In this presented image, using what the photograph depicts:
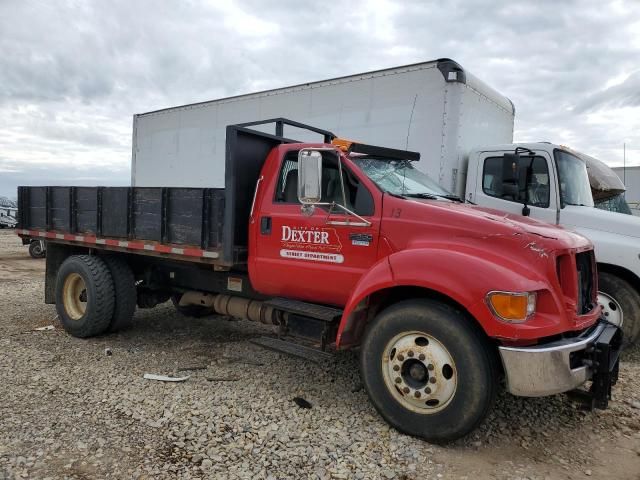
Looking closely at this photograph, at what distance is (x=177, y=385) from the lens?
4.44m

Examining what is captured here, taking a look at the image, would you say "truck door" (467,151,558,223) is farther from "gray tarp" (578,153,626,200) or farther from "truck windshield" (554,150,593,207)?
"gray tarp" (578,153,626,200)

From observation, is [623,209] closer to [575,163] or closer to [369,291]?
[575,163]

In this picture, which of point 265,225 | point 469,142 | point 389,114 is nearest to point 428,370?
point 265,225

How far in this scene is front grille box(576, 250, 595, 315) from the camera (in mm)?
3641

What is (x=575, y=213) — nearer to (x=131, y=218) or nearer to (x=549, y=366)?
(x=549, y=366)

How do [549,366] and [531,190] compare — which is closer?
[549,366]

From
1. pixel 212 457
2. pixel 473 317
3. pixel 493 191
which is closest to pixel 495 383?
pixel 473 317

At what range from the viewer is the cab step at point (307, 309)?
160 inches

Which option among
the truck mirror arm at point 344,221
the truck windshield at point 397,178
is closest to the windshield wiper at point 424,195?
the truck windshield at point 397,178

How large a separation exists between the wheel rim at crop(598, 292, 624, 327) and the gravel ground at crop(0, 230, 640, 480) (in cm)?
53

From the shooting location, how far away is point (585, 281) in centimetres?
381

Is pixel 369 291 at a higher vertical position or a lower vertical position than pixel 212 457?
higher

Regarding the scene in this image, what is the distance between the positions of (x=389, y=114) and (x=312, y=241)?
11.6 feet

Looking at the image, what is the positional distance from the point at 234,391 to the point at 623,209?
604 centimetres
